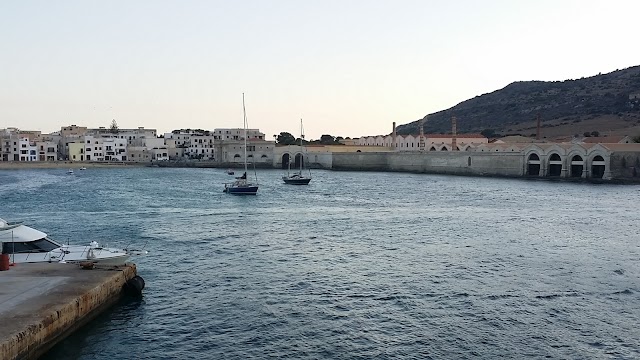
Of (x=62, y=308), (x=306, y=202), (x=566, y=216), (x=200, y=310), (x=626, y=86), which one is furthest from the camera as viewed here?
(x=626, y=86)

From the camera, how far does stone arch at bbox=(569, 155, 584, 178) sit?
74.7 metres

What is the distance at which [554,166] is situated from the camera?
78.6 meters

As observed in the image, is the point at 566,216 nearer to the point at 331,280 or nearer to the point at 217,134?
the point at 331,280

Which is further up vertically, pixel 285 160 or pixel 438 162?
pixel 285 160

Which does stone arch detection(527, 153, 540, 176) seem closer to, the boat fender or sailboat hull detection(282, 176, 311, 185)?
sailboat hull detection(282, 176, 311, 185)

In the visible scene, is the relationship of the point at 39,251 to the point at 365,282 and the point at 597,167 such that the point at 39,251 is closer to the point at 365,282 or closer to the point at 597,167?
the point at 365,282

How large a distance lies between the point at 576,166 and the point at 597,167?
277cm

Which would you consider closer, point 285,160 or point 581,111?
point 285,160

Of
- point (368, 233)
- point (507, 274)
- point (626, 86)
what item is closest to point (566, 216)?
point (368, 233)

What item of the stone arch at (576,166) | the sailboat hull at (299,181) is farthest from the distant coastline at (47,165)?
the stone arch at (576,166)

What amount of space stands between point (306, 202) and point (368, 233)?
56.6 ft

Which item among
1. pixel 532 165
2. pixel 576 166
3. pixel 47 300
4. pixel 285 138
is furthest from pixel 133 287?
pixel 285 138

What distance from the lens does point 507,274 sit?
858 inches

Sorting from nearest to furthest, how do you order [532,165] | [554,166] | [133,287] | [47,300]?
[47,300] → [133,287] → [554,166] → [532,165]
